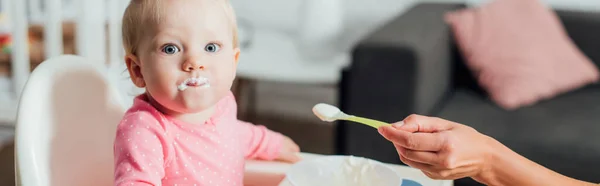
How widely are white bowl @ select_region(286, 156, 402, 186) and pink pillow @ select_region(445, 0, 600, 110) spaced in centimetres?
114

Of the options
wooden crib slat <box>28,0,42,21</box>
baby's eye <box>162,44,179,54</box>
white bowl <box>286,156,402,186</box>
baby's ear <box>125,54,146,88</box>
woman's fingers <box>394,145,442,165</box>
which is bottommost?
white bowl <box>286,156,402,186</box>

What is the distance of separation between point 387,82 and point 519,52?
52 centimetres

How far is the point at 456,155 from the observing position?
93cm

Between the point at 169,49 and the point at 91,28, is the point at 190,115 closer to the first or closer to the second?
the point at 169,49

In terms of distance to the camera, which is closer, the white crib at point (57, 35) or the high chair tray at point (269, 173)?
the high chair tray at point (269, 173)

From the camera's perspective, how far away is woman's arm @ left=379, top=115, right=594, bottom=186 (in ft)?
3.04

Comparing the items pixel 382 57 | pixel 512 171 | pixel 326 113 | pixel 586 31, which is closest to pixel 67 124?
pixel 326 113

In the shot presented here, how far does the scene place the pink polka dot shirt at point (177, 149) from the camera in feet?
2.94

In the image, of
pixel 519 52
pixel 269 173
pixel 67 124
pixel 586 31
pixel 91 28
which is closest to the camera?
pixel 67 124

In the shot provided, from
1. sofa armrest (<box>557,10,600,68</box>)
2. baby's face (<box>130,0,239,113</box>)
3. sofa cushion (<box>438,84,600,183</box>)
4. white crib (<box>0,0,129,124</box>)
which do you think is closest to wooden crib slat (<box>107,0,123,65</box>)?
white crib (<box>0,0,129,124</box>)

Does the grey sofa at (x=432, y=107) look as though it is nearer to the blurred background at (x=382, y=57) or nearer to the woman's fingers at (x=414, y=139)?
the blurred background at (x=382, y=57)

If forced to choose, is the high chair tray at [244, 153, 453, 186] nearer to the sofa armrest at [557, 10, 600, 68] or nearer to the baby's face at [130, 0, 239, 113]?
the baby's face at [130, 0, 239, 113]

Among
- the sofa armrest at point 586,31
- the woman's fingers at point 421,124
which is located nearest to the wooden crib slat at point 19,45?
the woman's fingers at point 421,124

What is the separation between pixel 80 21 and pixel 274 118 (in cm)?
110
